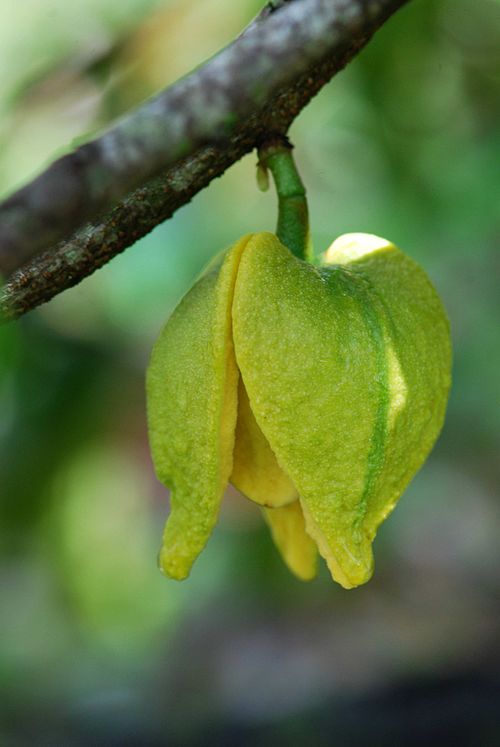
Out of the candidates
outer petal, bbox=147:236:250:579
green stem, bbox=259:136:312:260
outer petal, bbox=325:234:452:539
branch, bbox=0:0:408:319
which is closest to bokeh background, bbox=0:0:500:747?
outer petal, bbox=147:236:250:579

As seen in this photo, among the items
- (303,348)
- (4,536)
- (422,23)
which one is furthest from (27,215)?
(4,536)

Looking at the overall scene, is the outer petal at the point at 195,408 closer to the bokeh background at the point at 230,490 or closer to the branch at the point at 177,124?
the bokeh background at the point at 230,490

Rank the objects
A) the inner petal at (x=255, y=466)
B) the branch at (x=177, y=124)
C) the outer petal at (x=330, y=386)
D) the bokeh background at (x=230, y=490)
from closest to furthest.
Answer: the branch at (x=177, y=124) → the outer petal at (x=330, y=386) → the inner petal at (x=255, y=466) → the bokeh background at (x=230, y=490)

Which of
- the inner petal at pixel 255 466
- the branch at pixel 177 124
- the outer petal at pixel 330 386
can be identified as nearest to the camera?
the branch at pixel 177 124

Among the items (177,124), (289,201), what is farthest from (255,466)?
(177,124)

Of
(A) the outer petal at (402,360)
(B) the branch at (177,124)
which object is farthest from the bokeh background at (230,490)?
(B) the branch at (177,124)

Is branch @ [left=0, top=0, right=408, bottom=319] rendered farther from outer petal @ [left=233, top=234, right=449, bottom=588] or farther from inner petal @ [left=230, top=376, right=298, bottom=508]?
inner petal @ [left=230, top=376, right=298, bottom=508]

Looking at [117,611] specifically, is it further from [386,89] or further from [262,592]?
[386,89]
